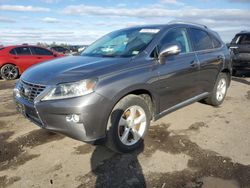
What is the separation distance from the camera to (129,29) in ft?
17.0

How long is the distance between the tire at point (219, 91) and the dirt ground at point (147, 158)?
2.33ft

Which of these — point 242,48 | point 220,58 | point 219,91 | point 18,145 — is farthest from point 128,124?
point 242,48

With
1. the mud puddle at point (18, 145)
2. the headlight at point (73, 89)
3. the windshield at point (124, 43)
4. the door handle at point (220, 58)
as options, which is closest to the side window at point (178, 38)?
the windshield at point (124, 43)

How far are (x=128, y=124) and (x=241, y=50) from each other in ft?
25.7

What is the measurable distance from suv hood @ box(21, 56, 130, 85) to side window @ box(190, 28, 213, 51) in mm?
1907

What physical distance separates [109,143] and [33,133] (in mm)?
1741

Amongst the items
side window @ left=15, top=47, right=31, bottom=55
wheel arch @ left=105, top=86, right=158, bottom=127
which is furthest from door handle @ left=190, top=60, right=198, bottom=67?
side window @ left=15, top=47, right=31, bottom=55

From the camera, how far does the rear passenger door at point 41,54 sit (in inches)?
491

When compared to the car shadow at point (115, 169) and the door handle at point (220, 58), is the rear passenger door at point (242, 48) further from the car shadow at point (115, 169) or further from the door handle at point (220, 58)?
the car shadow at point (115, 169)

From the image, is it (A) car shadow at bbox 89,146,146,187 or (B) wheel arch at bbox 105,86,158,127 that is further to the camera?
(B) wheel arch at bbox 105,86,158,127

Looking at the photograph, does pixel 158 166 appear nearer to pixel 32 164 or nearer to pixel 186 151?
pixel 186 151

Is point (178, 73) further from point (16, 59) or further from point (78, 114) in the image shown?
point (16, 59)

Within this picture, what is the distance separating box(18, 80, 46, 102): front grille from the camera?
3.60 metres

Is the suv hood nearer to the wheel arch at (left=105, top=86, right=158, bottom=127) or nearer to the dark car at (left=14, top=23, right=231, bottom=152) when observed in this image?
the dark car at (left=14, top=23, right=231, bottom=152)
